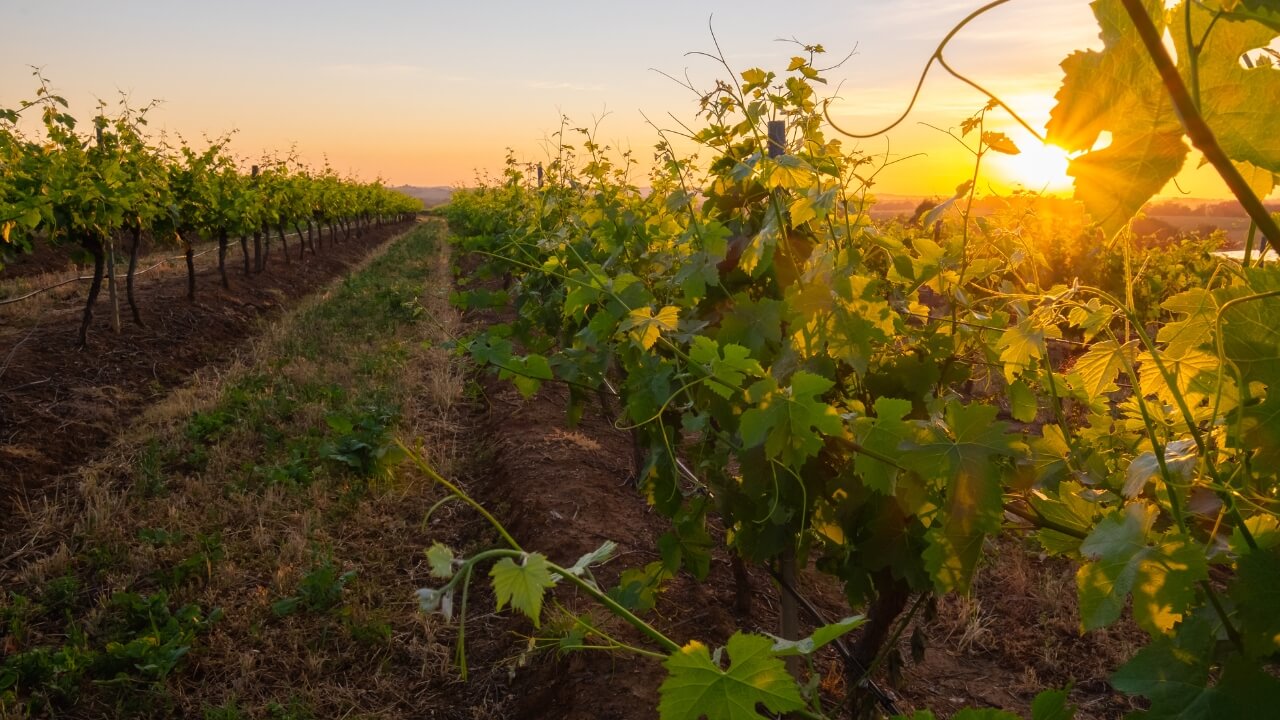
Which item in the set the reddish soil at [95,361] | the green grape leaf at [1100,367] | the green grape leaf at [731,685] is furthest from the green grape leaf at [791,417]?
the reddish soil at [95,361]

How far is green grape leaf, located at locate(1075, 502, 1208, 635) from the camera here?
3.14 ft

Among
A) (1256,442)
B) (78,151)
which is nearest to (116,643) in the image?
(1256,442)

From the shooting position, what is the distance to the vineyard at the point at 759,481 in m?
0.94

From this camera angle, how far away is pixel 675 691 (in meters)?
1.03

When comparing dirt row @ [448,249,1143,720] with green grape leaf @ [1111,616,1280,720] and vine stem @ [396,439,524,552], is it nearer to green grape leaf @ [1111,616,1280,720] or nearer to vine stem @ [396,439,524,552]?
vine stem @ [396,439,524,552]

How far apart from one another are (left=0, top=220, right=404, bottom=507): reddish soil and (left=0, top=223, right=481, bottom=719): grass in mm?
402

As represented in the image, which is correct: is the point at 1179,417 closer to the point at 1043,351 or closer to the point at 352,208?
the point at 1043,351

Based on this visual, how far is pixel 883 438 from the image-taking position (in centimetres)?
166

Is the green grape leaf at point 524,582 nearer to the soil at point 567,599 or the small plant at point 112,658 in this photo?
the soil at point 567,599

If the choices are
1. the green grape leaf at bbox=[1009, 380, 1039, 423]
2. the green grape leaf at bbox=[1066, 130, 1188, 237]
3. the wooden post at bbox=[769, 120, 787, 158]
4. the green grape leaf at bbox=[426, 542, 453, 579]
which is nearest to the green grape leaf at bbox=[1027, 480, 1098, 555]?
the green grape leaf at bbox=[1009, 380, 1039, 423]

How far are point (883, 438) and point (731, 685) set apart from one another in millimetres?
786

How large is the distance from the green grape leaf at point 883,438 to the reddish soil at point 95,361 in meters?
5.70

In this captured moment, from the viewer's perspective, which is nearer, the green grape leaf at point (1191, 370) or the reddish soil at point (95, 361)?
the green grape leaf at point (1191, 370)

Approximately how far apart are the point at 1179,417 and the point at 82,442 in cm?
730
